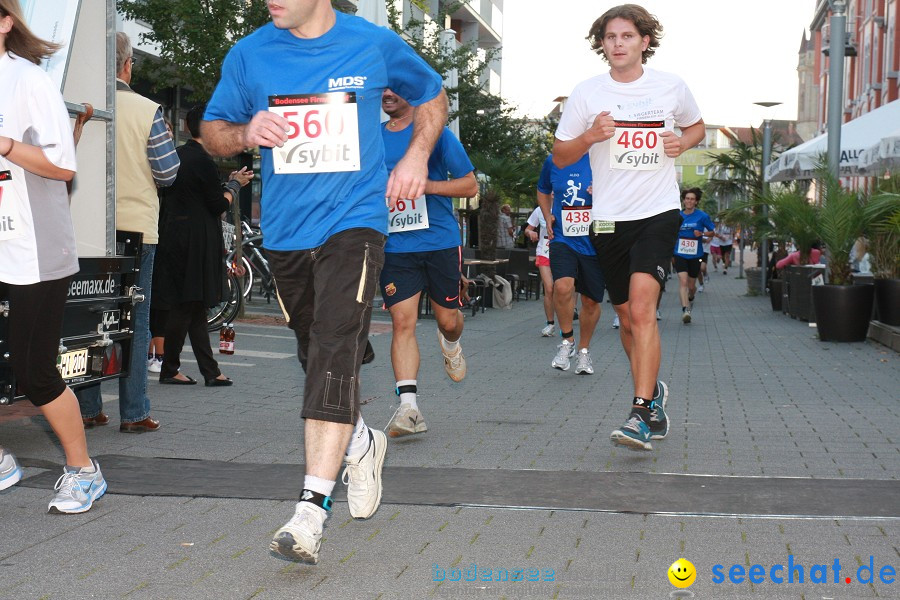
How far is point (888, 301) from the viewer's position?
540 inches

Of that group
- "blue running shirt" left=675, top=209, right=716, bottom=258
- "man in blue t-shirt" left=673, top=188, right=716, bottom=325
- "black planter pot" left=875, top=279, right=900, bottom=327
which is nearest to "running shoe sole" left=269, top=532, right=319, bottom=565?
"black planter pot" left=875, top=279, right=900, bottom=327

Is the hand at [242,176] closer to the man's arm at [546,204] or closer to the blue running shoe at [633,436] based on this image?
the man's arm at [546,204]

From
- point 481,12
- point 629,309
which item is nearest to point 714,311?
point 629,309

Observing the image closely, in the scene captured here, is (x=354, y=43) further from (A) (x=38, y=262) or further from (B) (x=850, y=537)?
(B) (x=850, y=537)

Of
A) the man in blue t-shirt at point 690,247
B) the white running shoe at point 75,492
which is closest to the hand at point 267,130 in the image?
the white running shoe at point 75,492

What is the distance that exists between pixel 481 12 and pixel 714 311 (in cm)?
3315

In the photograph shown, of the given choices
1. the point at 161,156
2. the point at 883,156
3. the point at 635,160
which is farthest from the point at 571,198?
the point at 883,156

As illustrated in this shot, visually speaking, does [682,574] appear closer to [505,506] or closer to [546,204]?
[505,506]

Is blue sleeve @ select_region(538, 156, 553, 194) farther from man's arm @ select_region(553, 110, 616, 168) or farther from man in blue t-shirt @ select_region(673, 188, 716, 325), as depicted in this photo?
man in blue t-shirt @ select_region(673, 188, 716, 325)

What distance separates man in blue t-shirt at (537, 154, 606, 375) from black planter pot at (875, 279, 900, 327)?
4625mm

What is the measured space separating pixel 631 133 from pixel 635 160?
0.14m

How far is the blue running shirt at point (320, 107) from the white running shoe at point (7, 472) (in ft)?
5.12

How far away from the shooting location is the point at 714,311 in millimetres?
21156

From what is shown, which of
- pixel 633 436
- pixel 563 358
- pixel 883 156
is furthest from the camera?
pixel 883 156
